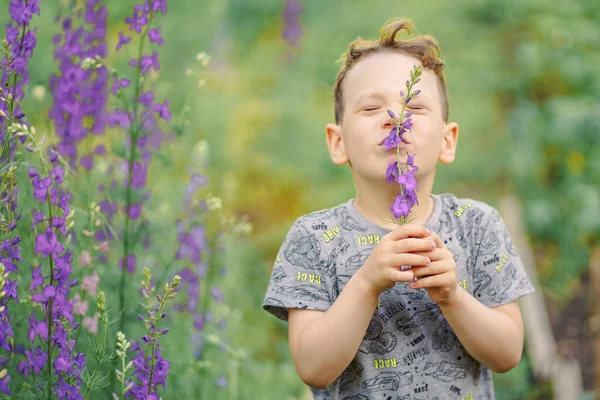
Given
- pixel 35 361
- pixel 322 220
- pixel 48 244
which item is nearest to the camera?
pixel 48 244

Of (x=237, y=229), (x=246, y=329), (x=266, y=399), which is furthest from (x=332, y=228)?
(x=246, y=329)

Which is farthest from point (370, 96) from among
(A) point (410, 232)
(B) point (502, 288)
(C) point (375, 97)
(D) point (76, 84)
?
(D) point (76, 84)

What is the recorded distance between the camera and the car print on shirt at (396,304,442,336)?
1826 millimetres

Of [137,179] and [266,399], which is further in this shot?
[266,399]

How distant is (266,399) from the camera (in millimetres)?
3225

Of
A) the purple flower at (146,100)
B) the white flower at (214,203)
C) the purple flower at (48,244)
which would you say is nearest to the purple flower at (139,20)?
the purple flower at (146,100)

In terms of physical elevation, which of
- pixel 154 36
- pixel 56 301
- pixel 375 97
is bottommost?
pixel 56 301

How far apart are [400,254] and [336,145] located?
0.48m

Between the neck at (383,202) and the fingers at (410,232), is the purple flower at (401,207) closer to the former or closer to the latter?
the fingers at (410,232)

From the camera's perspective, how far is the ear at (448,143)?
1938 millimetres

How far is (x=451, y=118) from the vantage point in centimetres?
503

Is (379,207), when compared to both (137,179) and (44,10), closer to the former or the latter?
(137,179)

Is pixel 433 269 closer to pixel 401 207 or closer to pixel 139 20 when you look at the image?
pixel 401 207

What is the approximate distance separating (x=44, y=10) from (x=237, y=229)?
9.76 ft
